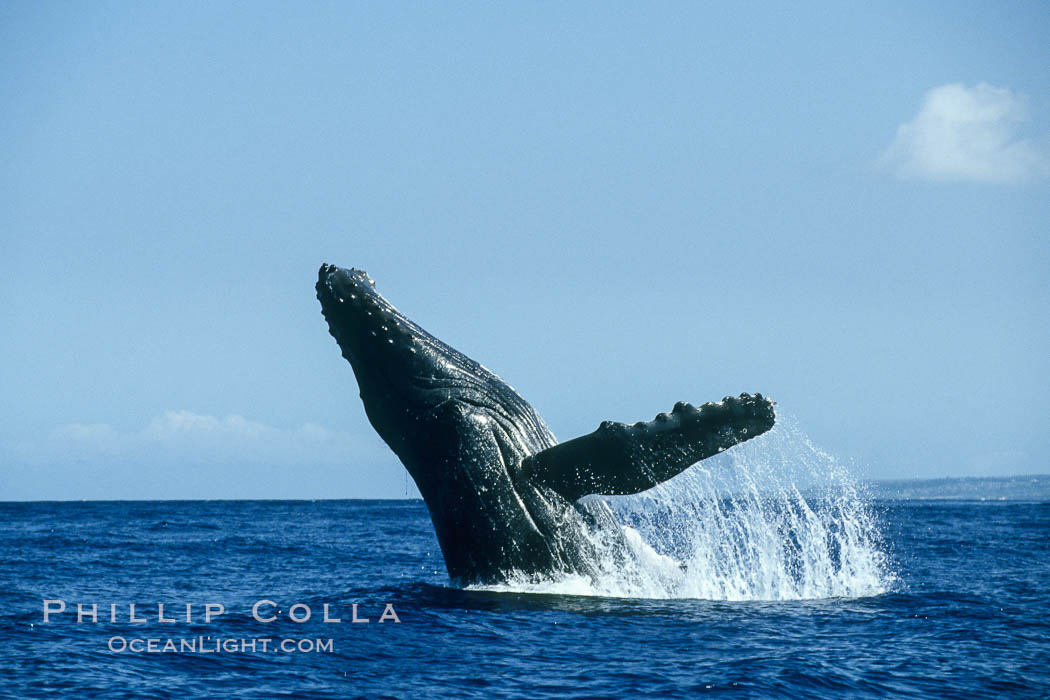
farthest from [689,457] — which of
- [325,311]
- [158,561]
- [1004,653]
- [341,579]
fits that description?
[158,561]

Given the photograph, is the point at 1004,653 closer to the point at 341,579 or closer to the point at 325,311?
the point at 325,311

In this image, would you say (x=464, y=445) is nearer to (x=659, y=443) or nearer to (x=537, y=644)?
(x=659, y=443)

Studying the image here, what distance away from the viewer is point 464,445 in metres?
11.2

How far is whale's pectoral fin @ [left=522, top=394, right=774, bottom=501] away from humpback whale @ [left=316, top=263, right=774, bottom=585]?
40 cm

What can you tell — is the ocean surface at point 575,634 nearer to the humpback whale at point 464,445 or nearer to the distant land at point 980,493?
the humpback whale at point 464,445

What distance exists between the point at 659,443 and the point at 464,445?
204cm

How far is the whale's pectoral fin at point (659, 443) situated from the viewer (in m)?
9.95

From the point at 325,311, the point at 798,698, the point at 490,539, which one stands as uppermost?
the point at 325,311

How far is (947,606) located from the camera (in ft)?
41.5

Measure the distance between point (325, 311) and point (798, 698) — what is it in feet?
19.0

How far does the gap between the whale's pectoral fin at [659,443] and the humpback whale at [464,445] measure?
396 millimetres

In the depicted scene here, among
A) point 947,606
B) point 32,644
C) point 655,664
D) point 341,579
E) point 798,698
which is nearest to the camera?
point 798,698

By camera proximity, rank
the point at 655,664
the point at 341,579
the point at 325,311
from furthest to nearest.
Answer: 1. the point at 341,579
2. the point at 325,311
3. the point at 655,664

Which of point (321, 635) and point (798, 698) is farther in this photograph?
point (321, 635)
